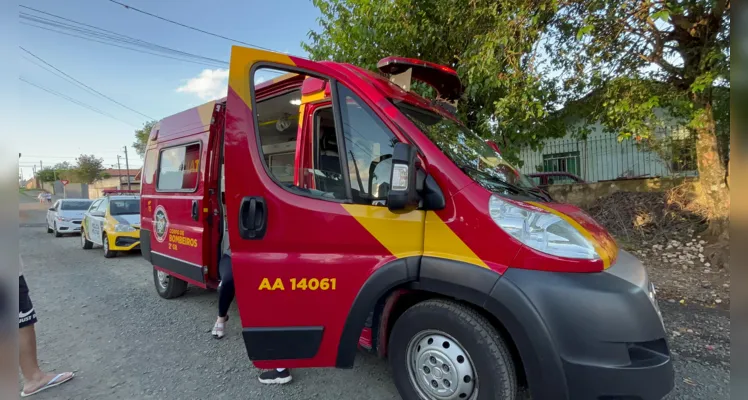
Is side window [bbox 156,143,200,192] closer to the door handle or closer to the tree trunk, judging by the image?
the door handle

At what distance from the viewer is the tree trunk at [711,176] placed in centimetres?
→ 582

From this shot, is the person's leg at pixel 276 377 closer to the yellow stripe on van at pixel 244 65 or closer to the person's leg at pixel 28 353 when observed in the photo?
the person's leg at pixel 28 353

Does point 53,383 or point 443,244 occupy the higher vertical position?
point 443,244

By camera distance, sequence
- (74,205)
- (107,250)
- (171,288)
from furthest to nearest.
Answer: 1. (74,205)
2. (107,250)
3. (171,288)

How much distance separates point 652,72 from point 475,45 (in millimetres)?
2883

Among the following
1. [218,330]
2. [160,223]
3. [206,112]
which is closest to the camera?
[218,330]

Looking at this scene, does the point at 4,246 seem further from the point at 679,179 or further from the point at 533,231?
the point at 679,179

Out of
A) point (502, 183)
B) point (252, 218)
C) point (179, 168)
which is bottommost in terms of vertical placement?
point (252, 218)

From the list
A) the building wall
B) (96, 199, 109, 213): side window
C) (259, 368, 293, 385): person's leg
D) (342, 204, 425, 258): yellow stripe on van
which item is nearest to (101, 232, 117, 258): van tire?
(96, 199, 109, 213): side window

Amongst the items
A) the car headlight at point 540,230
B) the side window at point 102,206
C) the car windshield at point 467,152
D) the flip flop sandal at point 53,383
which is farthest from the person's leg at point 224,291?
the side window at point 102,206

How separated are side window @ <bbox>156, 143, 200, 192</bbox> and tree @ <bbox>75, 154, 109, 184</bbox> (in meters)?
52.4

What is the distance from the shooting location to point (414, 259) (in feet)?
6.95

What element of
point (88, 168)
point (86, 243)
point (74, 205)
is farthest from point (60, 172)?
point (86, 243)

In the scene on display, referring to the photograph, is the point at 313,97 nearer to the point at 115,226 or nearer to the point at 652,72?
the point at 652,72
